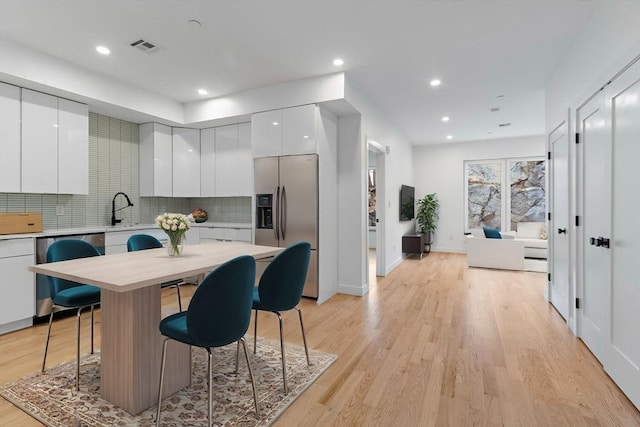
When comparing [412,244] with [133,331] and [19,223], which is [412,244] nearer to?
[133,331]

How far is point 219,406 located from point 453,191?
7.70 metres

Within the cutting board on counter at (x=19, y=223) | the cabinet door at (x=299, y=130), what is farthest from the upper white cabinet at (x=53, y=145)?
the cabinet door at (x=299, y=130)

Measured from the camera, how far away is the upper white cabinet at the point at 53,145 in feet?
11.2

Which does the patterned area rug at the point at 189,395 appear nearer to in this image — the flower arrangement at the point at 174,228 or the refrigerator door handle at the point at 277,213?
the flower arrangement at the point at 174,228

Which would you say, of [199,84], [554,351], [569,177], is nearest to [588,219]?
[569,177]

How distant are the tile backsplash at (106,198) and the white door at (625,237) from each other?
4.54 m

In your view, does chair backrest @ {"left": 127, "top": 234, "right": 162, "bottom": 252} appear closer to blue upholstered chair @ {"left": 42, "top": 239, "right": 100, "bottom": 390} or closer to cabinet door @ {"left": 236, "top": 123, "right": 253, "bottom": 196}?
blue upholstered chair @ {"left": 42, "top": 239, "right": 100, "bottom": 390}

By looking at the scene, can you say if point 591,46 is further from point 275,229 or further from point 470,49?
point 275,229

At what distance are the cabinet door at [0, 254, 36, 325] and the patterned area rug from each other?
3.92 feet

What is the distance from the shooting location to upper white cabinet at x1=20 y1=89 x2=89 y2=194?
3.41m

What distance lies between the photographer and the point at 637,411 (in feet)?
6.12

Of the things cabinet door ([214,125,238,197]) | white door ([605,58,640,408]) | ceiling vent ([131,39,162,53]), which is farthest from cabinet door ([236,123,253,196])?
white door ([605,58,640,408])

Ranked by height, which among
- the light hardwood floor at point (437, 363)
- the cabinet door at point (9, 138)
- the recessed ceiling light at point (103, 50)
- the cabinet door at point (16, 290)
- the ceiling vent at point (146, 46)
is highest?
the ceiling vent at point (146, 46)

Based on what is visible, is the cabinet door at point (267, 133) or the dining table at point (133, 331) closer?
the dining table at point (133, 331)
